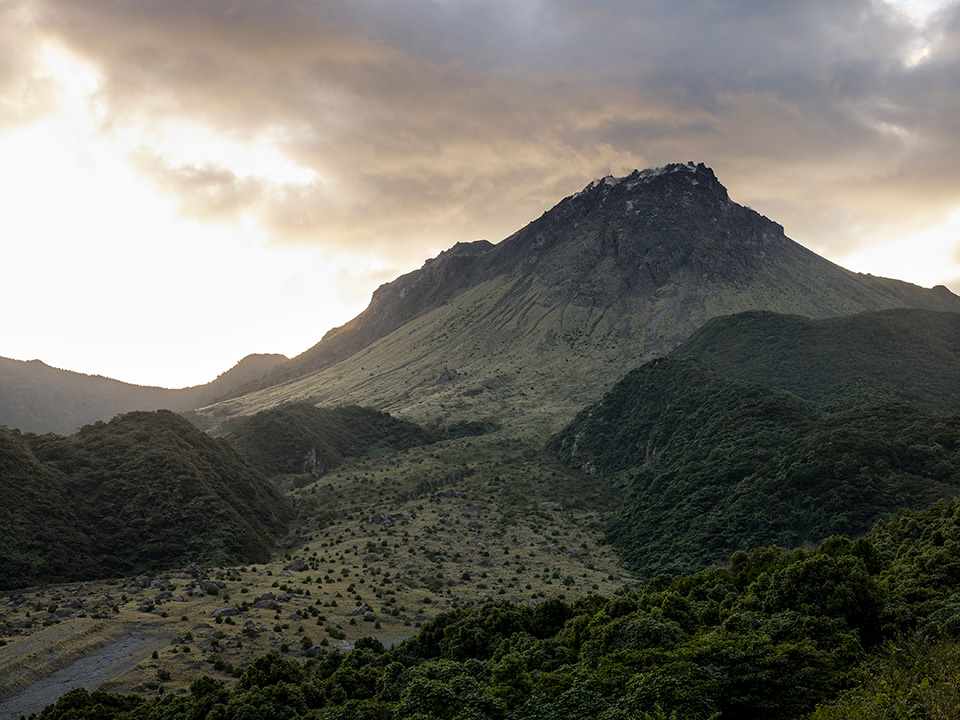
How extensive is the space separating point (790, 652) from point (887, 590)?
11.0 m

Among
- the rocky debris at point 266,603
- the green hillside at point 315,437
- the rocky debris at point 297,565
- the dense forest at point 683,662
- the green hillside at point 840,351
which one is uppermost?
the green hillside at point 840,351

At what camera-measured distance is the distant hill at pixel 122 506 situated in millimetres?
57938

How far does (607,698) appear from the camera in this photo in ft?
77.0

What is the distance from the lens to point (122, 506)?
68.6 meters

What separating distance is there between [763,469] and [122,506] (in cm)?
8173

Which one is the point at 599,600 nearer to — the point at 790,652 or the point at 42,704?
the point at 790,652

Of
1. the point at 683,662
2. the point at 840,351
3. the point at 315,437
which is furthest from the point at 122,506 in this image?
the point at 840,351

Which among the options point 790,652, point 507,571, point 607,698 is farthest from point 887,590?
point 507,571

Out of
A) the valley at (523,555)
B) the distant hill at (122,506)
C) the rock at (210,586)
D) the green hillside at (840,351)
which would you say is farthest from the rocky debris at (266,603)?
the green hillside at (840,351)

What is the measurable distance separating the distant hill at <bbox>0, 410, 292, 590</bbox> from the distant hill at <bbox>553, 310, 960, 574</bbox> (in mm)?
52969

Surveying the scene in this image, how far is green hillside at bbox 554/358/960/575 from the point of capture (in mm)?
65062

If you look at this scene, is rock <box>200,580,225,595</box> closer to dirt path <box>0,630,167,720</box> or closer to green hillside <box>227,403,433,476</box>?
dirt path <box>0,630,167,720</box>

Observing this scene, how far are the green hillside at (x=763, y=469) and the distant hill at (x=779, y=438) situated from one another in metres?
0.20

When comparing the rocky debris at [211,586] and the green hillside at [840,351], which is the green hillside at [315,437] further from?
the green hillside at [840,351]
